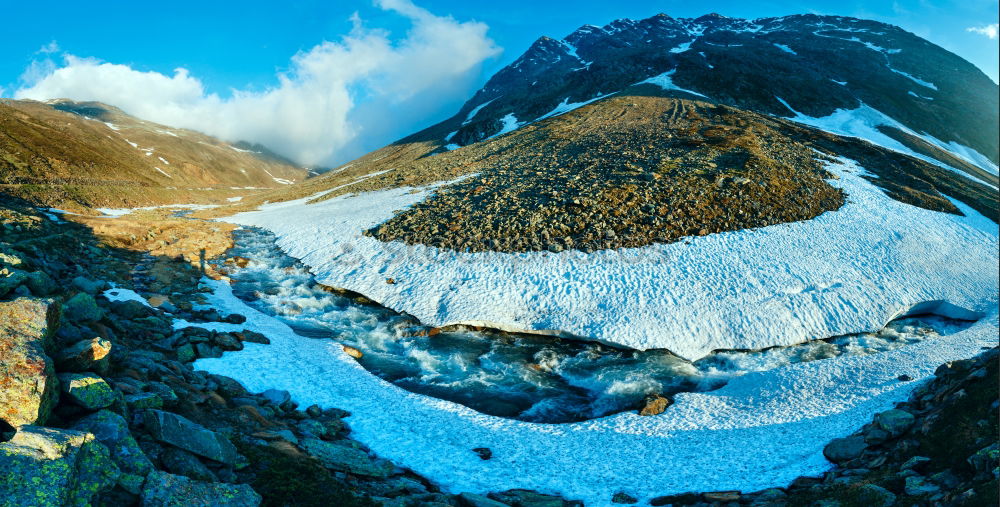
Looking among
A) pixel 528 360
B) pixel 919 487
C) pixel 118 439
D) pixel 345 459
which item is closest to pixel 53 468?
pixel 118 439

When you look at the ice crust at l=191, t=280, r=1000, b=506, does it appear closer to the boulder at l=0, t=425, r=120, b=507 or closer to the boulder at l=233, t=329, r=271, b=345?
the boulder at l=233, t=329, r=271, b=345

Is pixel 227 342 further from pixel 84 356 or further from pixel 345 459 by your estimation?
pixel 345 459

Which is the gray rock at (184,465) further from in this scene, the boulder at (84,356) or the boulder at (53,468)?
the boulder at (84,356)

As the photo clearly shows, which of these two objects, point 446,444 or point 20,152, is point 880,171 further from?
point 20,152

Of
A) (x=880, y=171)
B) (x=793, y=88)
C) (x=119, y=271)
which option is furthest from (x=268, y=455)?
(x=793, y=88)

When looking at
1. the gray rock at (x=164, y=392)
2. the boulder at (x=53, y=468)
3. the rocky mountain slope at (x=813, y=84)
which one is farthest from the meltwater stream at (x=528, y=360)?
the rocky mountain slope at (x=813, y=84)
